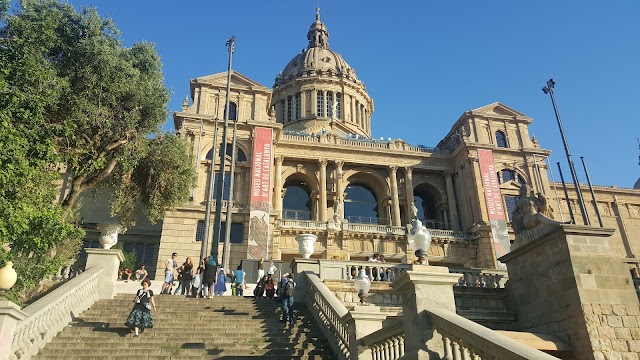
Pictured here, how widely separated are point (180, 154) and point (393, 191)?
19.2 metres

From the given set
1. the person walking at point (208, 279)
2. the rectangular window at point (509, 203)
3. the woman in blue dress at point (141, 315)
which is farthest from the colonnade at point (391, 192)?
the woman in blue dress at point (141, 315)

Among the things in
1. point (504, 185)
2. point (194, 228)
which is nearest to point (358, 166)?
point (504, 185)

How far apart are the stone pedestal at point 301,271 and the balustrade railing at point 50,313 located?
6.22 meters

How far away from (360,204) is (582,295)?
27.4 meters

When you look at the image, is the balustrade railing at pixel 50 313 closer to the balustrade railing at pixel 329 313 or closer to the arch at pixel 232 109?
the balustrade railing at pixel 329 313

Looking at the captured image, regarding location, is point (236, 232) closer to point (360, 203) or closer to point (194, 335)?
point (360, 203)

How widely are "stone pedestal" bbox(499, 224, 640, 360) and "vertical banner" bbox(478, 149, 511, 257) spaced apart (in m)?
19.4

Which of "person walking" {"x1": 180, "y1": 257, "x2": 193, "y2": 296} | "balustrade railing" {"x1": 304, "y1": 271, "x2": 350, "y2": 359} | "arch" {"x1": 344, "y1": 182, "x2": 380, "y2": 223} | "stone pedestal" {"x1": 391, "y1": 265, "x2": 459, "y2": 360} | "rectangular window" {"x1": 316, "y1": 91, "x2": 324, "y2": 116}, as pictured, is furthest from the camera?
"rectangular window" {"x1": 316, "y1": 91, "x2": 324, "y2": 116}

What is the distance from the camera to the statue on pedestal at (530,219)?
45.9 feet

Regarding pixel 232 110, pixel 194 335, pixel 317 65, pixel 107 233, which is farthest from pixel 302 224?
pixel 317 65

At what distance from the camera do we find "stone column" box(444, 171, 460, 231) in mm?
37031

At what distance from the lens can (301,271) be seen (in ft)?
53.3

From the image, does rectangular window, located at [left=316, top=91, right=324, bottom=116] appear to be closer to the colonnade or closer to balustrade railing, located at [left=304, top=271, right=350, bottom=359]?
the colonnade

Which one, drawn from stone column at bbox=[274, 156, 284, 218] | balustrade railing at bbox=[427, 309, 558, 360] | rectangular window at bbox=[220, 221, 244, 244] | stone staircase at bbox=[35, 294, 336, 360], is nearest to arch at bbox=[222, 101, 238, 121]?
stone column at bbox=[274, 156, 284, 218]
